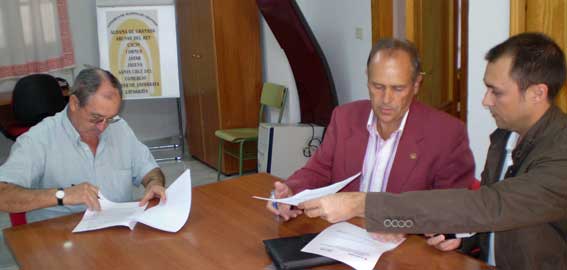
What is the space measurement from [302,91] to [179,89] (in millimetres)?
1842

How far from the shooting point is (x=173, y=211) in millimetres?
2068

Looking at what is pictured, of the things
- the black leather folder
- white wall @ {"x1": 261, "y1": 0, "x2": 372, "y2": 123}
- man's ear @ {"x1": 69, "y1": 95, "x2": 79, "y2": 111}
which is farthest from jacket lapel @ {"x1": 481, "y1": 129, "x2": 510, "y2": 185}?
white wall @ {"x1": 261, "y1": 0, "x2": 372, "y2": 123}

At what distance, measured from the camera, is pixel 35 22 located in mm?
5996

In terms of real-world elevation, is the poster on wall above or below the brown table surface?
above

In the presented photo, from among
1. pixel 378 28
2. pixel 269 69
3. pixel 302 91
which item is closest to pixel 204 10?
pixel 269 69

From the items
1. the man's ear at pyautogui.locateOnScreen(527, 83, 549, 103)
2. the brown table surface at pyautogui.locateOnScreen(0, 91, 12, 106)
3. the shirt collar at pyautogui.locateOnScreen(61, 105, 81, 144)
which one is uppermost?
the man's ear at pyautogui.locateOnScreen(527, 83, 549, 103)

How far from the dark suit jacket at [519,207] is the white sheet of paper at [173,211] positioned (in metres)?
0.78

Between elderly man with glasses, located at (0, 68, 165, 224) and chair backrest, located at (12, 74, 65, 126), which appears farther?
chair backrest, located at (12, 74, 65, 126)

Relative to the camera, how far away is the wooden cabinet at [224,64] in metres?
5.22

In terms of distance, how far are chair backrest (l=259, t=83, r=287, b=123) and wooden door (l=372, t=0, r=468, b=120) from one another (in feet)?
3.74

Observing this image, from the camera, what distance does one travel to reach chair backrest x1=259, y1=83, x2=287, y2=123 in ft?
16.8

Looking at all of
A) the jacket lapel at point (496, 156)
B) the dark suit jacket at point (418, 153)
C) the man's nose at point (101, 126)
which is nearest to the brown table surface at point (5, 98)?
the man's nose at point (101, 126)

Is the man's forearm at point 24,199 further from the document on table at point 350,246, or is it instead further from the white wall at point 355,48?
the white wall at point 355,48

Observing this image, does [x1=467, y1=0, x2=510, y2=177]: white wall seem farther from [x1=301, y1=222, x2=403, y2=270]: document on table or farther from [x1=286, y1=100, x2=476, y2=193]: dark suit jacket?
[x1=301, y1=222, x2=403, y2=270]: document on table
